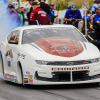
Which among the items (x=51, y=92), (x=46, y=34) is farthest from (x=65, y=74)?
(x=46, y=34)

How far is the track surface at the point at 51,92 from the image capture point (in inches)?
261

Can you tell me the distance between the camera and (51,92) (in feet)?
23.7

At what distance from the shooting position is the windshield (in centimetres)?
869

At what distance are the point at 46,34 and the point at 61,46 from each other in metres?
0.88

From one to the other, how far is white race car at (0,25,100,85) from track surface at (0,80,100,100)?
174mm

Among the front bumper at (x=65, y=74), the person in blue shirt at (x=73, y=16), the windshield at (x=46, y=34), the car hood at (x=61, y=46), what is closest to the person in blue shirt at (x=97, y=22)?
the person in blue shirt at (x=73, y=16)

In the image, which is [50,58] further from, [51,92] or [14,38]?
[14,38]

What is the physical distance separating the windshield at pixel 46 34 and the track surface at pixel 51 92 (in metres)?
1.16

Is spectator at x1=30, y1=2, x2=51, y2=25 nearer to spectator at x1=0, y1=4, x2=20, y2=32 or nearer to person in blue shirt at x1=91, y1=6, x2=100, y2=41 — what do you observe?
person in blue shirt at x1=91, y1=6, x2=100, y2=41

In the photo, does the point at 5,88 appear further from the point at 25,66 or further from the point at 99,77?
the point at 99,77

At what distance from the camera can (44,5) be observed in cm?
1405

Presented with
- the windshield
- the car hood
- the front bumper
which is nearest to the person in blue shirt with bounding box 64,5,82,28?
the windshield

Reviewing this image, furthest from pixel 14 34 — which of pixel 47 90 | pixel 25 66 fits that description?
pixel 47 90

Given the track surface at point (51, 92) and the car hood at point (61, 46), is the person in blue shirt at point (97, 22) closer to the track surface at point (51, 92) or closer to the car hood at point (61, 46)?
the car hood at point (61, 46)
